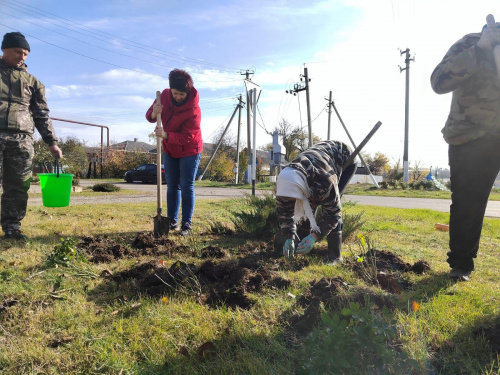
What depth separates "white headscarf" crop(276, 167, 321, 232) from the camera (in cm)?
273

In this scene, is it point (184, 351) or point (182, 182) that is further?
point (182, 182)

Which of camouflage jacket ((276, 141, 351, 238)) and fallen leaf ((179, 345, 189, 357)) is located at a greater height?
camouflage jacket ((276, 141, 351, 238))

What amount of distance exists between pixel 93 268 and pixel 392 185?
21.0 meters

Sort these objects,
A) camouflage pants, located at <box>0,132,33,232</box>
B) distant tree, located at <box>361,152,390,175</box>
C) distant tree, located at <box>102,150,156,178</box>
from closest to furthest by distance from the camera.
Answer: camouflage pants, located at <box>0,132,33,232</box>
distant tree, located at <box>102,150,156,178</box>
distant tree, located at <box>361,152,390,175</box>

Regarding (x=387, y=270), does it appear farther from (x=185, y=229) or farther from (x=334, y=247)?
(x=185, y=229)

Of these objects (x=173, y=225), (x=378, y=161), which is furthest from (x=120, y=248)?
(x=378, y=161)

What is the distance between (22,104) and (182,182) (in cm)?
192

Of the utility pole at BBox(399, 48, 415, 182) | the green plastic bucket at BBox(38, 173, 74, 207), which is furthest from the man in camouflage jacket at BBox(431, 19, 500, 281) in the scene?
the utility pole at BBox(399, 48, 415, 182)

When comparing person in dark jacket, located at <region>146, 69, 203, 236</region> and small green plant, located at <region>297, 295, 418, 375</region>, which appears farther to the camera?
person in dark jacket, located at <region>146, 69, 203, 236</region>

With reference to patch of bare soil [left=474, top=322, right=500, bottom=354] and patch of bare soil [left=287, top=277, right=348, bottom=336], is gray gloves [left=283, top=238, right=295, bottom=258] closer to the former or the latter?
patch of bare soil [left=287, top=277, right=348, bottom=336]

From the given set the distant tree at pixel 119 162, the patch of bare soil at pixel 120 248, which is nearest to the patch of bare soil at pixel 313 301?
the patch of bare soil at pixel 120 248

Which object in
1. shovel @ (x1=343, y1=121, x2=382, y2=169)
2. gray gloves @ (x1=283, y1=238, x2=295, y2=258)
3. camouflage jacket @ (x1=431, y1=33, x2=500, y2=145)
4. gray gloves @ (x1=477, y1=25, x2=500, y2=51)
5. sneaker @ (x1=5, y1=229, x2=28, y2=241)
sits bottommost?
sneaker @ (x1=5, y1=229, x2=28, y2=241)

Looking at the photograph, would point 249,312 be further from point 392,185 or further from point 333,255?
point 392,185

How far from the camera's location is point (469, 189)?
2.65m
